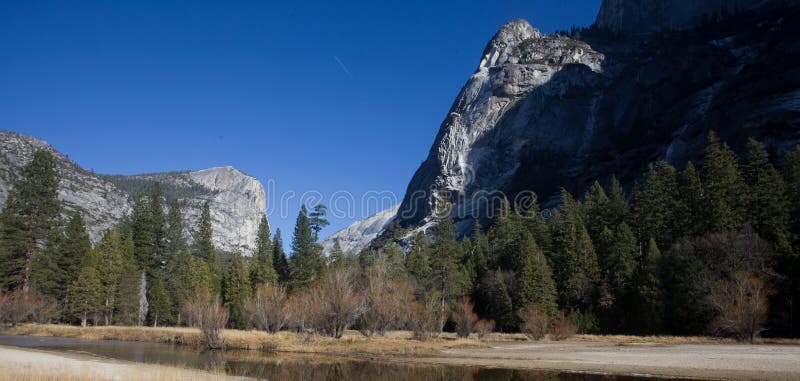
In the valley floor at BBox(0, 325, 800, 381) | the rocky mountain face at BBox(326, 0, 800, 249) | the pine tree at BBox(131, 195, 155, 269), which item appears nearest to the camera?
the valley floor at BBox(0, 325, 800, 381)

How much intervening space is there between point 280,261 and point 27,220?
35.3 metres

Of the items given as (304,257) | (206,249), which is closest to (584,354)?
(304,257)

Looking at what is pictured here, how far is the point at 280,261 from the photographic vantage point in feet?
281

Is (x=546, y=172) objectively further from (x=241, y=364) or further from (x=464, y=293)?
(x=241, y=364)

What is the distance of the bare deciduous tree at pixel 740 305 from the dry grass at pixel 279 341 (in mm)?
17963

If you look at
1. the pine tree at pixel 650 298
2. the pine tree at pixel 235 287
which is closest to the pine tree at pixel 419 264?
the pine tree at pixel 235 287

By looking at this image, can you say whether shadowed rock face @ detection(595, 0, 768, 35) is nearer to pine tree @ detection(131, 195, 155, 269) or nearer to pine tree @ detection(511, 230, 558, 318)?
pine tree @ detection(511, 230, 558, 318)

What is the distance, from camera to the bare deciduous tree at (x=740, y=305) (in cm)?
3744

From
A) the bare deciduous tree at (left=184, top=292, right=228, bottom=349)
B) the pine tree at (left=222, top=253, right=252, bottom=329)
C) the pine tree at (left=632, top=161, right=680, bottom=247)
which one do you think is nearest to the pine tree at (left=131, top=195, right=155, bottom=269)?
the pine tree at (left=222, top=253, right=252, bottom=329)

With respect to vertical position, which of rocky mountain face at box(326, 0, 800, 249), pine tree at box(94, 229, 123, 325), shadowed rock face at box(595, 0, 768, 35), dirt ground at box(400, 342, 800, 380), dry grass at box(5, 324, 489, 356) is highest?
shadowed rock face at box(595, 0, 768, 35)

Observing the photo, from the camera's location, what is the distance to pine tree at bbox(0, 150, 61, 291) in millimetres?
60312

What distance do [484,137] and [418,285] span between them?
10136 centimetres

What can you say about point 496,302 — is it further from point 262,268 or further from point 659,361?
point 659,361

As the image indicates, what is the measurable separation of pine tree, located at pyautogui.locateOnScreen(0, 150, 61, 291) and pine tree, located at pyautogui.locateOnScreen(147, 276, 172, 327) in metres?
14.0
